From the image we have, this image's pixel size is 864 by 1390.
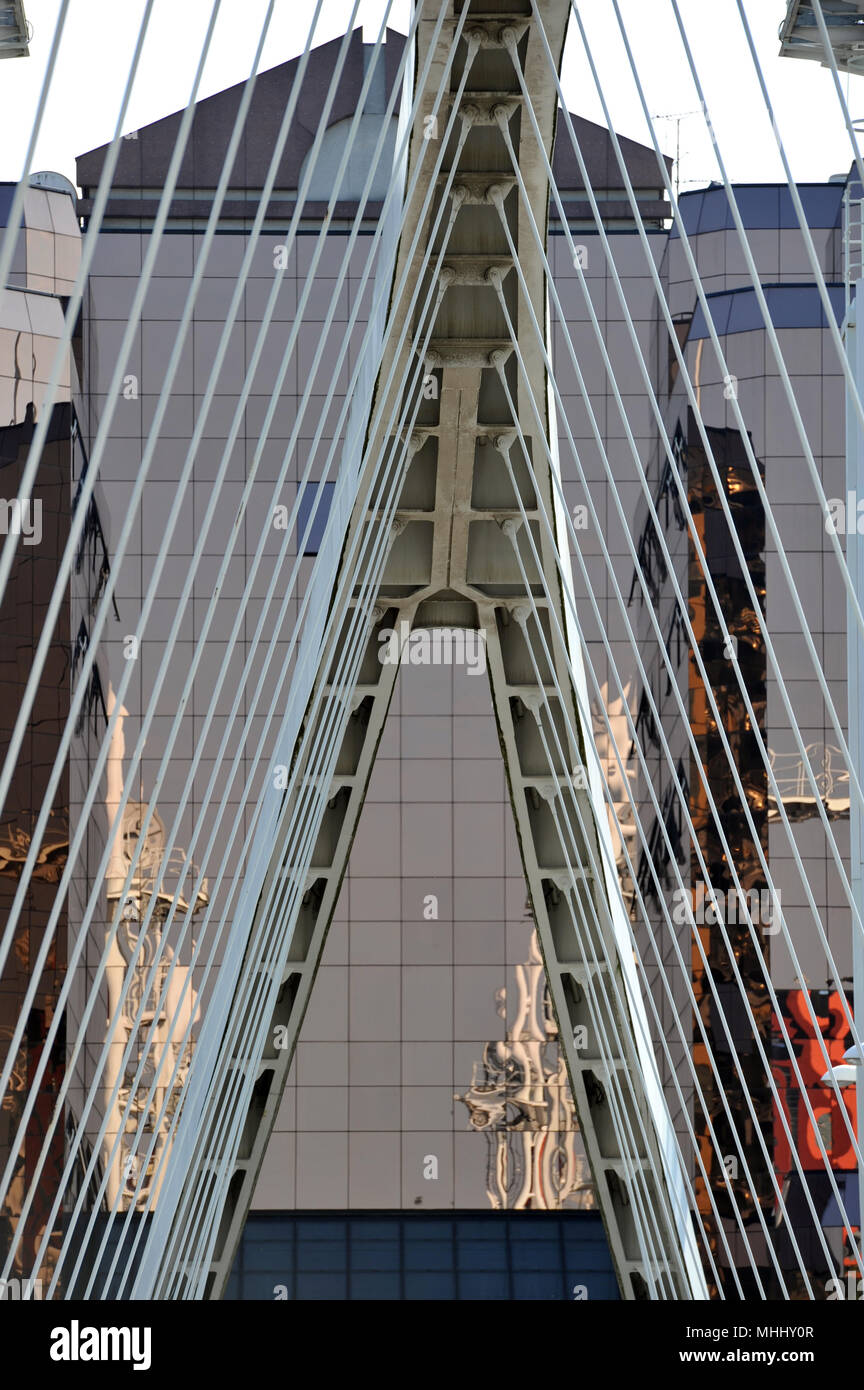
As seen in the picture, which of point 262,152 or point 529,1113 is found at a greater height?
point 262,152

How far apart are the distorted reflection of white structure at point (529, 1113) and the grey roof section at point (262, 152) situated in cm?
1628

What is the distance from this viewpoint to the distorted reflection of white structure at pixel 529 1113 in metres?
28.2

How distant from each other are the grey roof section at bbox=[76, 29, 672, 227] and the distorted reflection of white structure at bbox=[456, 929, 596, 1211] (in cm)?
1628

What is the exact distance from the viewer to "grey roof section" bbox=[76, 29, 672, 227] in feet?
95.8

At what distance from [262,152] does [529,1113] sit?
2102 centimetres

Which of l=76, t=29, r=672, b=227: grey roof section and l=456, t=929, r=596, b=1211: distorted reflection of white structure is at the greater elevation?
l=76, t=29, r=672, b=227: grey roof section

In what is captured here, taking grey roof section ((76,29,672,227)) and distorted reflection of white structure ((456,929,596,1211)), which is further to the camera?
grey roof section ((76,29,672,227))

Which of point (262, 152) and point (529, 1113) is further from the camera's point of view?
point (262, 152)

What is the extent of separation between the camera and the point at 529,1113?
92.3 ft

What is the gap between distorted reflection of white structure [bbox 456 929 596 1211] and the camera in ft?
92.5

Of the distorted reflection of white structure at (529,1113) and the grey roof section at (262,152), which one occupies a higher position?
the grey roof section at (262,152)
